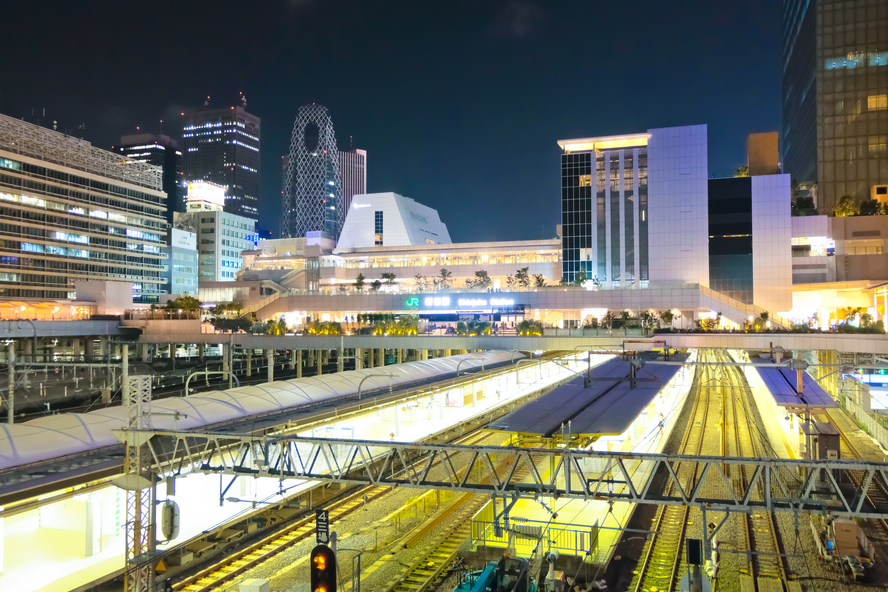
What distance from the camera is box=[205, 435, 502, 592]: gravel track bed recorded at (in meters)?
14.5

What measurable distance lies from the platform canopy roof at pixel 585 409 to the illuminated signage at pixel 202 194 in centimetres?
13060

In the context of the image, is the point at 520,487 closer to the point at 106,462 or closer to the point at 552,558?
the point at 552,558

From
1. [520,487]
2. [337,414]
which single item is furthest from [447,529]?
[520,487]

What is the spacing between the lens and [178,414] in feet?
44.7

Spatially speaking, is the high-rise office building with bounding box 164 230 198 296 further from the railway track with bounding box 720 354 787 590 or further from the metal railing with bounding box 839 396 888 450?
the railway track with bounding box 720 354 787 590

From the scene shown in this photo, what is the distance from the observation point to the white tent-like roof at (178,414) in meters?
14.1

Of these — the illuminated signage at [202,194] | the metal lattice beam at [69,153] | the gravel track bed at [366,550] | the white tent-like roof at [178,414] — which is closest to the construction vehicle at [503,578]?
the gravel track bed at [366,550]

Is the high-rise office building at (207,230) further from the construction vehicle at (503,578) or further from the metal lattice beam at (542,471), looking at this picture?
the construction vehicle at (503,578)

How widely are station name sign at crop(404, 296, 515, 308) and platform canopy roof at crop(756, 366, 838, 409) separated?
134 ft

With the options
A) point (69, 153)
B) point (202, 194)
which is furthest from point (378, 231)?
point (202, 194)

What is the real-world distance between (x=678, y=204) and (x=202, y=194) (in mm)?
103911

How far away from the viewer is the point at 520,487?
11172 mm

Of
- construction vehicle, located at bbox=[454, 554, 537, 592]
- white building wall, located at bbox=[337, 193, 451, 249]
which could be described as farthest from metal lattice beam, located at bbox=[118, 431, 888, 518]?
white building wall, located at bbox=[337, 193, 451, 249]

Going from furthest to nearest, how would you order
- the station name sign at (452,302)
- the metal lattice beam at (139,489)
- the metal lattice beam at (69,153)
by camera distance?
the metal lattice beam at (69,153), the station name sign at (452,302), the metal lattice beam at (139,489)
